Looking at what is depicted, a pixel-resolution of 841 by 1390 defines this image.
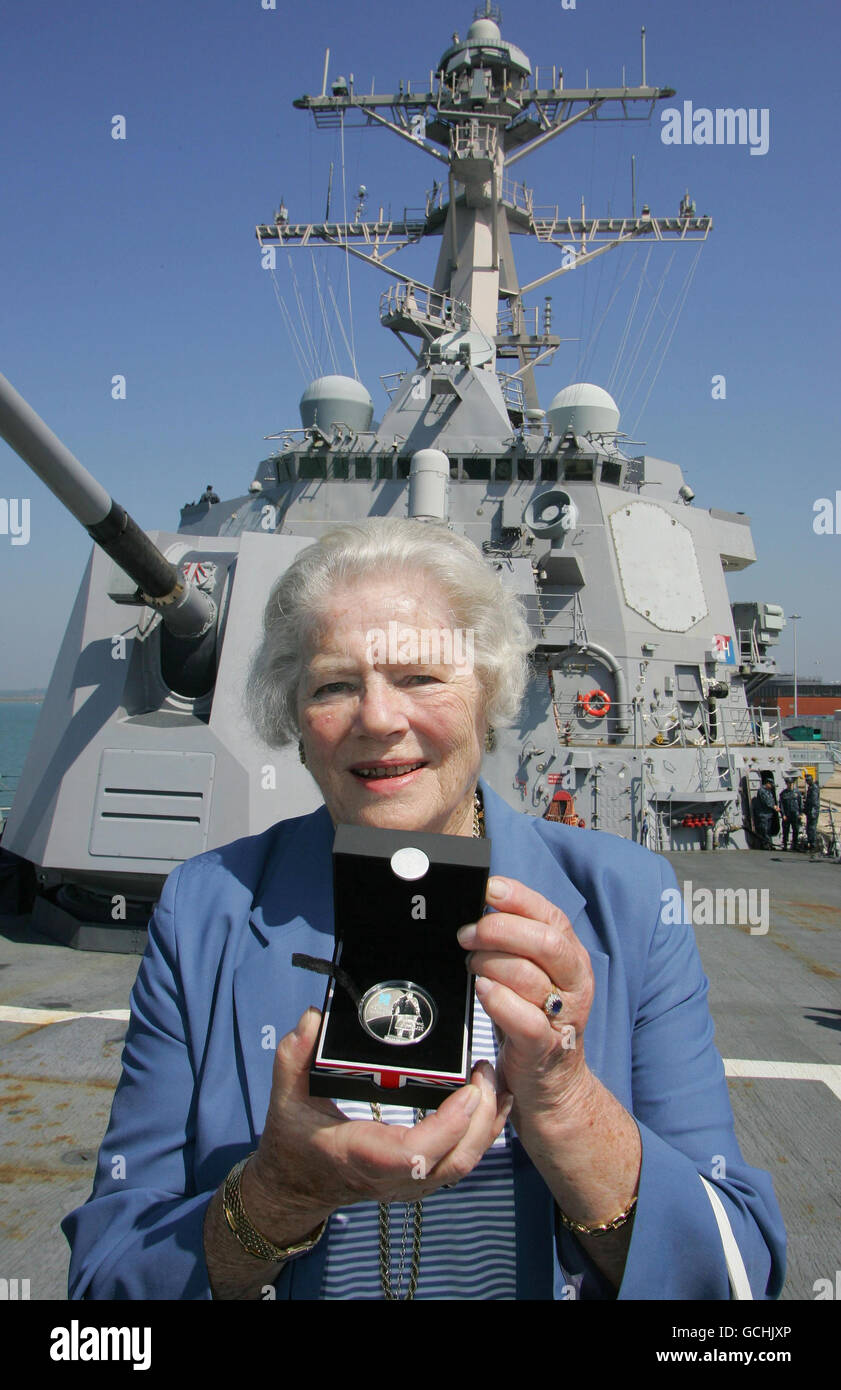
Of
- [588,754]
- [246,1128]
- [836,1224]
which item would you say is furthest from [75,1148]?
[588,754]

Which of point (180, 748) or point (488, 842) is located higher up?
point (180, 748)

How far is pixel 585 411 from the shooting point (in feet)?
45.0

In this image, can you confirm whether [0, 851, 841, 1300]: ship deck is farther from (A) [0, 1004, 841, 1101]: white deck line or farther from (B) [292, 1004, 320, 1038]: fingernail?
(B) [292, 1004, 320, 1038]: fingernail

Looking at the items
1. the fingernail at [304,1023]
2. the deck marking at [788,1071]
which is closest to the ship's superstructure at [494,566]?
the deck marking at [788,1071]

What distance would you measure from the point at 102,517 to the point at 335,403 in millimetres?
10227

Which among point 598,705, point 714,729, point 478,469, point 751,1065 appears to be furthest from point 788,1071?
point 478,469

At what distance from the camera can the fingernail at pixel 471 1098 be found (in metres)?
0.83

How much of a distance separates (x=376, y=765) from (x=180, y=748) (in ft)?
13.5

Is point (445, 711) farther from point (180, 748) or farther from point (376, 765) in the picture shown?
point (180, 748)

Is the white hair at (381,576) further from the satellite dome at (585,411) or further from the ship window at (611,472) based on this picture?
the satellite dome at (585,411)

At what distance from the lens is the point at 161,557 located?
4414 millimetres

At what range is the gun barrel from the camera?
321 cm

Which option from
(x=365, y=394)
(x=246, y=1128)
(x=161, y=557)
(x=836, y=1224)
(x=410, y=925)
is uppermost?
(x=365, y=394)
